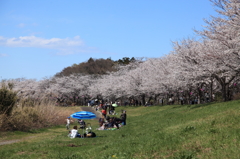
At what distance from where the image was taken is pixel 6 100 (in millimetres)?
24875

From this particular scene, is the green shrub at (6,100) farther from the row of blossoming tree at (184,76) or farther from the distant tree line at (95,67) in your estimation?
the distant tree line at (95,67)

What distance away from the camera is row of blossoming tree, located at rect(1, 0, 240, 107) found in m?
24.2

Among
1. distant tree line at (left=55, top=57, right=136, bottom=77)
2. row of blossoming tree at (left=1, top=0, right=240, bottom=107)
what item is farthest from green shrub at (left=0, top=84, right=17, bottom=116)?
Answer: distant tree line at (left=55, top=57, right=136, bottom=77)

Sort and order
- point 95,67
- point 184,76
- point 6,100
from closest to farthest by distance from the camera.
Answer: point 6,100 < point 184,76 < point 95,67

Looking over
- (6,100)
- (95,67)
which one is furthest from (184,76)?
(95,67)

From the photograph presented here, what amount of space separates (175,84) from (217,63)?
19385 mm

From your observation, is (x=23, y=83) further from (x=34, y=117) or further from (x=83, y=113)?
(x=83, y=113)

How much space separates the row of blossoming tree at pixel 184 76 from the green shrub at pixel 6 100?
463 centimetres

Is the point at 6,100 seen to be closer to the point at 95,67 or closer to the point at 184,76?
the point at 184,76

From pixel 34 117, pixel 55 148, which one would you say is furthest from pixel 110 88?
pixel 55 148

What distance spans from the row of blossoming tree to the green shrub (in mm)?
4634

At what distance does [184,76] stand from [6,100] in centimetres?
1873

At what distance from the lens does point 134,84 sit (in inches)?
2613

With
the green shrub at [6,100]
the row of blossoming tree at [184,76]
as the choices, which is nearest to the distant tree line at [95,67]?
the row of blossoming tree at [184,76]
